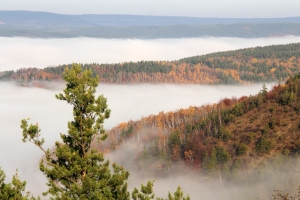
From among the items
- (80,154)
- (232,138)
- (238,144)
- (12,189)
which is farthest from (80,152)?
(232,138)

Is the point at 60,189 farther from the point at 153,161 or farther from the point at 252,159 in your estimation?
the point at 153,161

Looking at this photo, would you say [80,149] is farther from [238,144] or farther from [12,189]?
[238,144]

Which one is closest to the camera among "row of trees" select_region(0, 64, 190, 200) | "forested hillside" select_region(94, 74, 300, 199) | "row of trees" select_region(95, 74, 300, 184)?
"row of trees" select_region(0, 64, 190, 200)

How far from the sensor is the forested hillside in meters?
105

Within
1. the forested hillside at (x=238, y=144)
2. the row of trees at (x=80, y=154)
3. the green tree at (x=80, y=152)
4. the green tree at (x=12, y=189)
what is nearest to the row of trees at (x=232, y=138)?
the forested hillside at (x=238, y=144)

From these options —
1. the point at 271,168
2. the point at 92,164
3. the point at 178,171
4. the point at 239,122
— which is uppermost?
the point at 92,164

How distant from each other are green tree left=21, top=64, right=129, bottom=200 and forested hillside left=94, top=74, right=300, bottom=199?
81.5 metres

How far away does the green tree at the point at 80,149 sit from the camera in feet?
68.4

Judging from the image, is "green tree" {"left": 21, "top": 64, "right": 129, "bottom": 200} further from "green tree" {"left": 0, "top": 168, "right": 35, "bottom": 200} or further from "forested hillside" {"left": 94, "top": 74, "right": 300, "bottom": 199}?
"forested hillside" {"left": 94, "top": 74, "right": 300, "bottom": 199}

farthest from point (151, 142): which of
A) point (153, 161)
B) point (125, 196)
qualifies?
point (125, 196)

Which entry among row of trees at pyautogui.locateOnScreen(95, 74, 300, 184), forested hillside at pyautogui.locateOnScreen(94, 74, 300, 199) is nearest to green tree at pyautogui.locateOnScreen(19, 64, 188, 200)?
forested hillside at pyautogui.locateOnScreen(94, 74, 300, 199)

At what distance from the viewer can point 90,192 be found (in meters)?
20.8

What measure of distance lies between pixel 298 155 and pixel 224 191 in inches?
900

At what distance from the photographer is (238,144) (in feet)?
389
